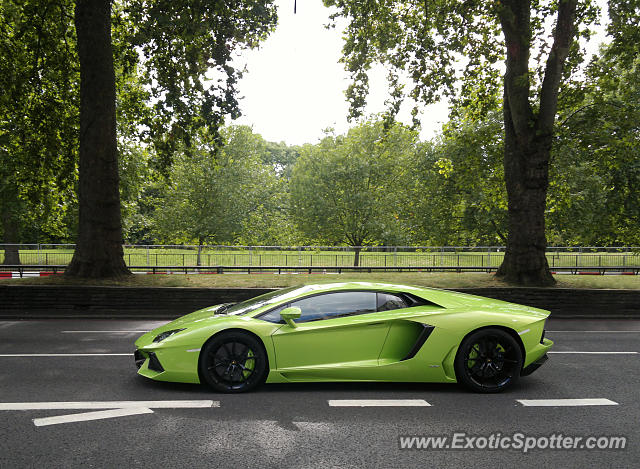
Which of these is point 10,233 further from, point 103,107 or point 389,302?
point 389,302

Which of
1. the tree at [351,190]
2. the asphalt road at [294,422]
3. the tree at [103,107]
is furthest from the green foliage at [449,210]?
the asphalt road at [294,422]

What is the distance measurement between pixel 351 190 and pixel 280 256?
1024 centimetres

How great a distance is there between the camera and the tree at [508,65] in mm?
13570

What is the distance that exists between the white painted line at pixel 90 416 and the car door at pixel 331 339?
146cm

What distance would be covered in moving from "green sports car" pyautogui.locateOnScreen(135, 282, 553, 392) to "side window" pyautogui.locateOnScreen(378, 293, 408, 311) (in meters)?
0.01

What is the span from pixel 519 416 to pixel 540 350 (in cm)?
117

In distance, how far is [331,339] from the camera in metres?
5.45

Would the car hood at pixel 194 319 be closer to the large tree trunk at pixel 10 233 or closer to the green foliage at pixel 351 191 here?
the large tree trunk at pixel 10 233

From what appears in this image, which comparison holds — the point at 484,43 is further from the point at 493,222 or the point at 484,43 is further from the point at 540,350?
the point at 493,222

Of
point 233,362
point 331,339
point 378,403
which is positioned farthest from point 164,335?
point 378,403

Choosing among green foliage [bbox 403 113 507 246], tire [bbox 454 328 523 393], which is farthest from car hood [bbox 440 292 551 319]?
green foliage [bbox 403 113 507 246]

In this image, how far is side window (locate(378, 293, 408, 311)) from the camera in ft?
18.7

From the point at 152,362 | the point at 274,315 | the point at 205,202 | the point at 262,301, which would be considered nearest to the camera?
the point at 152,362

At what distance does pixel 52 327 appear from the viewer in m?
10.1
